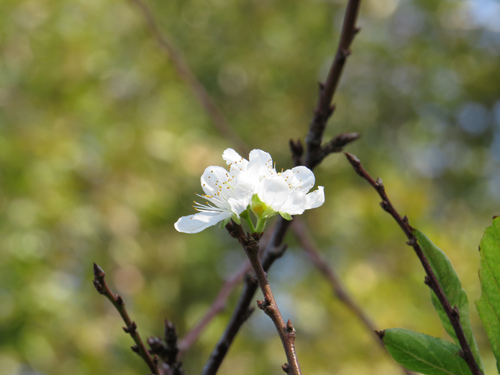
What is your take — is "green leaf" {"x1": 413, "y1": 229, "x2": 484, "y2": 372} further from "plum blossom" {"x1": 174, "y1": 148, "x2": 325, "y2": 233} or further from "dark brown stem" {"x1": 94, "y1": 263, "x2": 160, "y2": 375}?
"dark brown stem" {"x1": 94, "y1": 263, "x2": 160, "y2": 375}

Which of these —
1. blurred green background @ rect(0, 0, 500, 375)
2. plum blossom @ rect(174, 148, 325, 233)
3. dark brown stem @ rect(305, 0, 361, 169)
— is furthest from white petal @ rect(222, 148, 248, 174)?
blurred green background @ rect(0, 0, 500, 375)

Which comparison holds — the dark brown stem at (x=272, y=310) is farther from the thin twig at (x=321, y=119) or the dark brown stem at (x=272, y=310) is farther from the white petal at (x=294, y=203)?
the thin twig at (x=321, y=119)

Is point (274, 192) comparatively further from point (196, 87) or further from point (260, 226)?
point (196, 87)

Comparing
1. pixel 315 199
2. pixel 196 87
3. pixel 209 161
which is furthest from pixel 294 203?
pixel 209 161

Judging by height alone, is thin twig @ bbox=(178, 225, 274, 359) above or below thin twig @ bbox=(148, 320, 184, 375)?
above

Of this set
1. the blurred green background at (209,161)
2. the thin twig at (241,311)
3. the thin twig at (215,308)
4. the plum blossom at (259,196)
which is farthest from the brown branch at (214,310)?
the blurred green background at (209,161)

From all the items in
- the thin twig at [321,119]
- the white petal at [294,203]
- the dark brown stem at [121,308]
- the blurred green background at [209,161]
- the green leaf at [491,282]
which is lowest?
the dark brown stem at [121,308]
